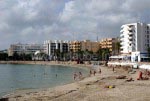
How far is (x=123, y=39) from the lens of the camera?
562ft

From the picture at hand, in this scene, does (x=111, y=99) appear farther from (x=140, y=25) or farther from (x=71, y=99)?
(x=140, y=25)

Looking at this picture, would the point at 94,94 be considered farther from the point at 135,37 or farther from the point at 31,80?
the point at 135,37

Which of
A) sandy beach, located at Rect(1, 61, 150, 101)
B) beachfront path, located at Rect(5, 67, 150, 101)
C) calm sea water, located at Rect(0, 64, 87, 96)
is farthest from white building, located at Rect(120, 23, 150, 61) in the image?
beachfront path, located at Rect(5, 67, 150, 101)

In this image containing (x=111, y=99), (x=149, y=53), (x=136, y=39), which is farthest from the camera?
(x=136, y=39)

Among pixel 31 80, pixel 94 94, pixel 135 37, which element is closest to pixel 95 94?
pixel 94 94

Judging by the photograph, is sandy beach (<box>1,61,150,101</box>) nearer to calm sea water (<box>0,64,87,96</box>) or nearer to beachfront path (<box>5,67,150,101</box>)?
beachfront path (<box>5,67,150,101</box>)

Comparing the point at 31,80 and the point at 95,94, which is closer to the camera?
the point at 95,94

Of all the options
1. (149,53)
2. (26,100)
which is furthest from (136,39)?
(26,100)

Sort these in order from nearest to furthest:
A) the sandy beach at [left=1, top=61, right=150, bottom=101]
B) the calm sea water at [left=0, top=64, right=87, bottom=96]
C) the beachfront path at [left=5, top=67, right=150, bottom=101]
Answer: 1. the beachfront path at [left=5, top=67, right=150, bottom=101]
2. the sandy beach at [left=1, top=61, right=150, bottom=101]
3. the calm sea water at [left=0, top=64, right=87, bottom=96]

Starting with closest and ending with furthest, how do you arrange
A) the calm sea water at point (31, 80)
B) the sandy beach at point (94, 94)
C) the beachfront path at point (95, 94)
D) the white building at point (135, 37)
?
the beachfront path at point (95, 94) → the sandy beach at point (94, 94) → the calm sea water at point (31, 80) → the white building at point (135, 37)

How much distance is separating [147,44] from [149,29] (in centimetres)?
867

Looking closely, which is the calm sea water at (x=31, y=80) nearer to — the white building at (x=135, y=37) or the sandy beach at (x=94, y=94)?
the sandy beach at (x=94, y=94)

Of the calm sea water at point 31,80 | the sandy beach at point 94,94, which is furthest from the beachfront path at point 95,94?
the calm sea water at point 31,80

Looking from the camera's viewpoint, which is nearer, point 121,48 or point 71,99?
point 71,99
